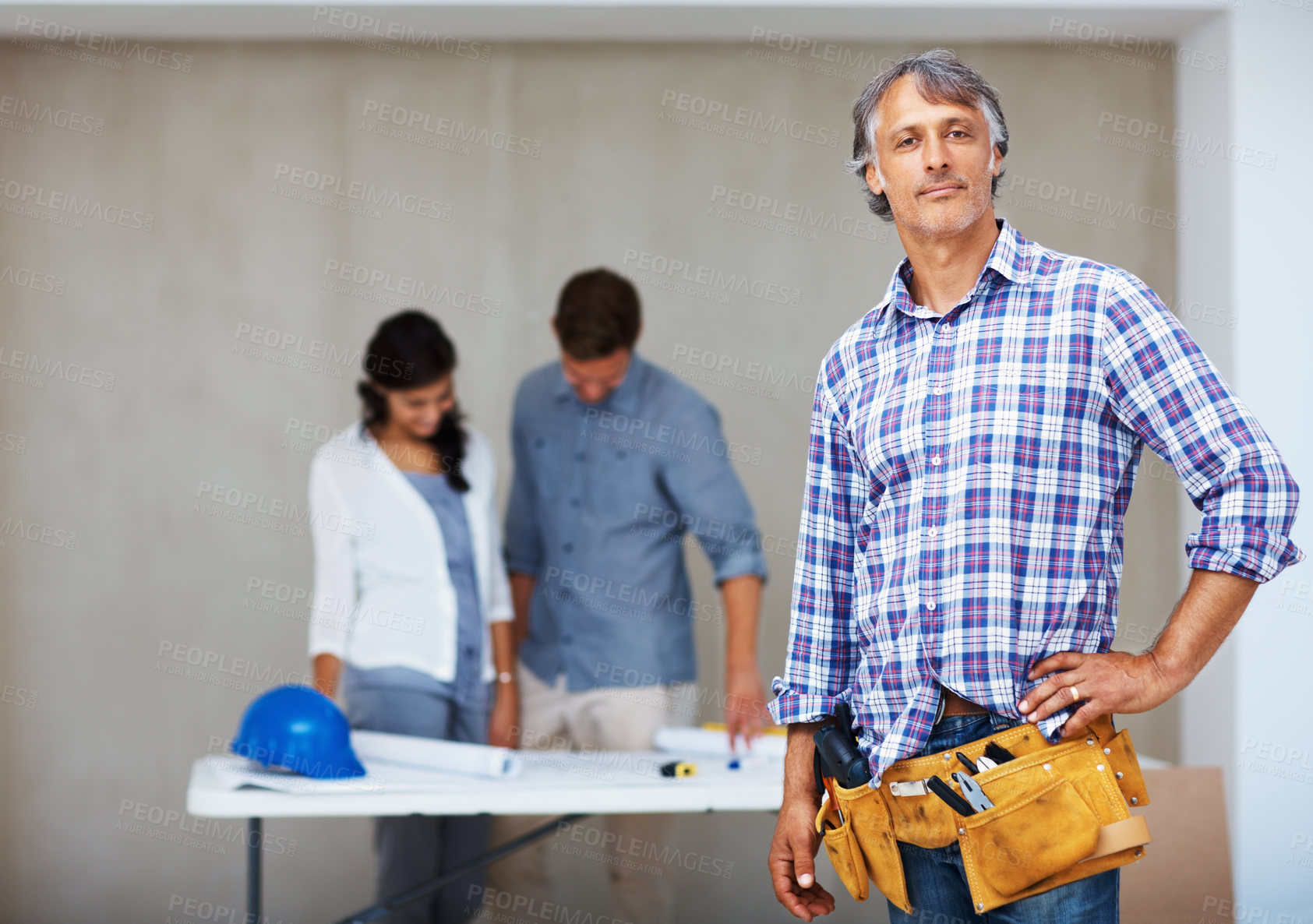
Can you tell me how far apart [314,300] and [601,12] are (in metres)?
1.71

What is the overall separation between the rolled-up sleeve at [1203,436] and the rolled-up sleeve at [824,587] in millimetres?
373

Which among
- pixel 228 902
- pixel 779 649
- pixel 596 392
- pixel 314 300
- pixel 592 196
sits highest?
pixel 592 196

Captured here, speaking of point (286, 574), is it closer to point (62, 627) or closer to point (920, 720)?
point (62, 627)

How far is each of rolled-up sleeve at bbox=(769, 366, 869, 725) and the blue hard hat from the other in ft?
4.79

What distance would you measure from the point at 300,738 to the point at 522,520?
46.9 inches

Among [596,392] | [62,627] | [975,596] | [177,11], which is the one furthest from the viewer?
[62,627]

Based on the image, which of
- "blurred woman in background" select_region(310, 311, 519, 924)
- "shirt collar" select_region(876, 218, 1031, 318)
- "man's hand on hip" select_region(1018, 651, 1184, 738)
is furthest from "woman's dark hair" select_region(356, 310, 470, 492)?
"man's hand on hip" select_region(1018, 651, 1184, 738)

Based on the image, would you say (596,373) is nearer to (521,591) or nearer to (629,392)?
(629,392)

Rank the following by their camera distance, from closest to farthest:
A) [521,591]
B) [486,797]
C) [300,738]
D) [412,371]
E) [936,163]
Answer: [936,163]
[486,797]
[300,738]
[412,371]
[521,591]

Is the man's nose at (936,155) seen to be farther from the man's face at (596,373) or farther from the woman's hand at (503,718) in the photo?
the woman's hand at (503,718)

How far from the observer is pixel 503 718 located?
3258 mm

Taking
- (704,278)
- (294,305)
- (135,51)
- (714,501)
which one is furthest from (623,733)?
(135,51)

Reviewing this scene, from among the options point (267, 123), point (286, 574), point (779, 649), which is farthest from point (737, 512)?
point (267, 123)

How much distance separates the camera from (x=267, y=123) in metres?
4.31
